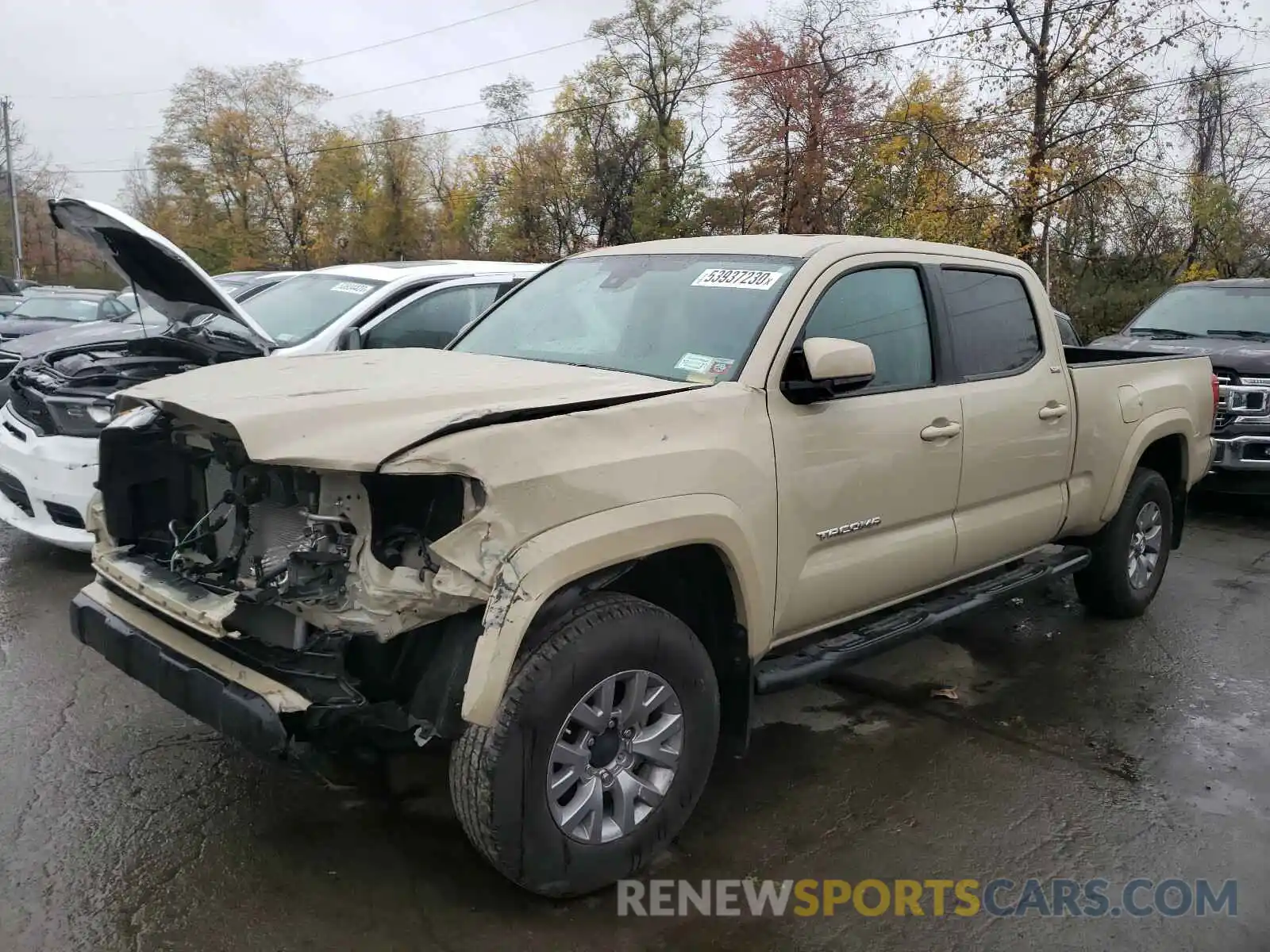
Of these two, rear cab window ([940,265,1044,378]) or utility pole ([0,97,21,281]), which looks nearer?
rear cab window ([940,265,1044,378])

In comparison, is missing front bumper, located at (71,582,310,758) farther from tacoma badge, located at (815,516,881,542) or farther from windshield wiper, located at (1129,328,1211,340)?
windshield wiper, located at (1129,328,1211,340)

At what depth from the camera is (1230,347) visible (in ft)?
27.8

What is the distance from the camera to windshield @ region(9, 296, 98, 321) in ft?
50.8

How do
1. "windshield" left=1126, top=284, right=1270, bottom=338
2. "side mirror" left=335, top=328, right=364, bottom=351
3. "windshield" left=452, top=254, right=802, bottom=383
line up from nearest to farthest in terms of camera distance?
"windshield" left=452, top=254, right=802, bottom=383, "side mirror" left=335, top=328, right=364, bottom=351, "windshield" left=1126, top=284, right=1270, bottom=338

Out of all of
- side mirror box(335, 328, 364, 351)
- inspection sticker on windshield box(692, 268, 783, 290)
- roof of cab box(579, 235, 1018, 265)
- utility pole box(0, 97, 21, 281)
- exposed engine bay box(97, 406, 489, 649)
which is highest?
utility pole box(0, 97, 21, 281)

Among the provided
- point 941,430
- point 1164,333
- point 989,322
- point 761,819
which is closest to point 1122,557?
point 989,322

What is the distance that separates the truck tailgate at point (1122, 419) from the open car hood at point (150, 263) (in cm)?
436

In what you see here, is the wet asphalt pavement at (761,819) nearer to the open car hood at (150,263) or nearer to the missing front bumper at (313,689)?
the missing front bumper at (313,689)

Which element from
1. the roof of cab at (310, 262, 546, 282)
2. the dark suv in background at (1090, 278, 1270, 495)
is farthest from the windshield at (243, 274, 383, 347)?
the dark suv in background at (1090, 278, 1270, 495)

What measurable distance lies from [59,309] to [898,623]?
52.0ft

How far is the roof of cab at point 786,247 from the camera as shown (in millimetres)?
3828

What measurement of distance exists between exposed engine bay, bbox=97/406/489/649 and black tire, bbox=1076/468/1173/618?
4041 mm

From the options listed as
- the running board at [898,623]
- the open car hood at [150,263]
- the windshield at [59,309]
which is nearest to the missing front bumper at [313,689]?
the running board at [898,623]

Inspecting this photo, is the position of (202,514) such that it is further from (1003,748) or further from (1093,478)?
(1093,478)
